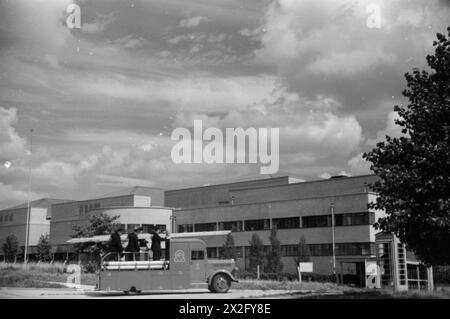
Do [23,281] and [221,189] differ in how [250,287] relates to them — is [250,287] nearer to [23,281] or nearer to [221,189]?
[23,281]

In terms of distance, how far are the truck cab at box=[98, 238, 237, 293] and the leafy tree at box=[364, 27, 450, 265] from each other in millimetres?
6923

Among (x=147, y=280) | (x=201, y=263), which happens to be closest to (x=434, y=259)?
(x=201, y=263)

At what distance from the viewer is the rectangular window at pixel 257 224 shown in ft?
214

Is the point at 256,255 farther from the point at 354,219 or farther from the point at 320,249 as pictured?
the point at 354,219

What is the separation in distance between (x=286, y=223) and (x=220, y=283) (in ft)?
137

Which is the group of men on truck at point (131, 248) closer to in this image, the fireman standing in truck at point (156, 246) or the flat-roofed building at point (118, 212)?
the fireman standing in truck at point (156, 246)

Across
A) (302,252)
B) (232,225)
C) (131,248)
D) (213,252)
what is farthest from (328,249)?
(131,248)

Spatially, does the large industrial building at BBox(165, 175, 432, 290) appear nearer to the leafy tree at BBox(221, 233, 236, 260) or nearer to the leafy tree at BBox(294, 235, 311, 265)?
the leafy tree at BBox(294, 235, 311, 265)

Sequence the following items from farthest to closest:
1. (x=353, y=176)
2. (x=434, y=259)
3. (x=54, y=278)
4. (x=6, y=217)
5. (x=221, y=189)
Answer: (x=6, y=217) → (x=221, y=189) → (x=353, y=176) → (x=54, y=278) → (x=434, y=259)

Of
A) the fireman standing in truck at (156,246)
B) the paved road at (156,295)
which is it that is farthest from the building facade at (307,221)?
the fireman standing in truck at (156,246)

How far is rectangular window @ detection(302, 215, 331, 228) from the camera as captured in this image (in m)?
59.8

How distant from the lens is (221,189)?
88.1 m

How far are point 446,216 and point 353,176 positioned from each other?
53526mm

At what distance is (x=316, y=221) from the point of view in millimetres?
60656
